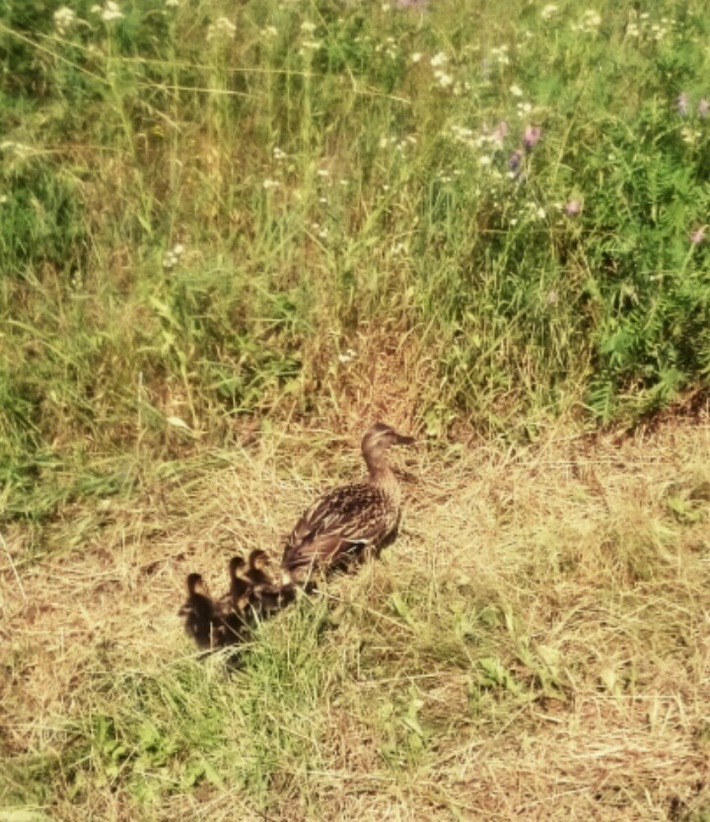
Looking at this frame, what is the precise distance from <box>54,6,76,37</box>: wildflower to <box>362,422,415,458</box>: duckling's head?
A: 111 inches

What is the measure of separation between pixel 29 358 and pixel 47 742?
6.43ft

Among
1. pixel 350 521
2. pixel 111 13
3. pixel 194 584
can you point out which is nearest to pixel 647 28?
pixel 111 13

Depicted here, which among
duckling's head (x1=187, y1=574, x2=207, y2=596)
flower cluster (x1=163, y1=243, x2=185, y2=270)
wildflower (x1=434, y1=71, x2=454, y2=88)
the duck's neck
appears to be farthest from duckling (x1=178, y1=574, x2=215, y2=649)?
wildflower (x1=434, y1=71, x2=454, y2=88)

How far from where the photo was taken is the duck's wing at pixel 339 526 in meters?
4.71

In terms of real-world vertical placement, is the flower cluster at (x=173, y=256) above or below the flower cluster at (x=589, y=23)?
below

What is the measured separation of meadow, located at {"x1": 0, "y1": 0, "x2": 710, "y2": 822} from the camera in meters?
4.14

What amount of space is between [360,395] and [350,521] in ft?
2.95

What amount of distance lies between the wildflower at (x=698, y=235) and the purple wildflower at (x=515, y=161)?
0.83 meters

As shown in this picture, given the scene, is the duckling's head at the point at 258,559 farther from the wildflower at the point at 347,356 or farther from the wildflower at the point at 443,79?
the wildflower at the point at 443,79

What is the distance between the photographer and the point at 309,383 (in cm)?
552

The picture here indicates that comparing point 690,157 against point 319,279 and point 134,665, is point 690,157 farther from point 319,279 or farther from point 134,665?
point 134,665

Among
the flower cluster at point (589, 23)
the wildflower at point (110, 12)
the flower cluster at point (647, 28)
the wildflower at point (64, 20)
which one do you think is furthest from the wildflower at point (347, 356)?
the wildflower at point (64, 20)

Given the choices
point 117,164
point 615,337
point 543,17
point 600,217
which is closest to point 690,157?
point 600,217

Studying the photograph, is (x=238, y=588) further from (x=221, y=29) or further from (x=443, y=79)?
(x=221, y=29)
